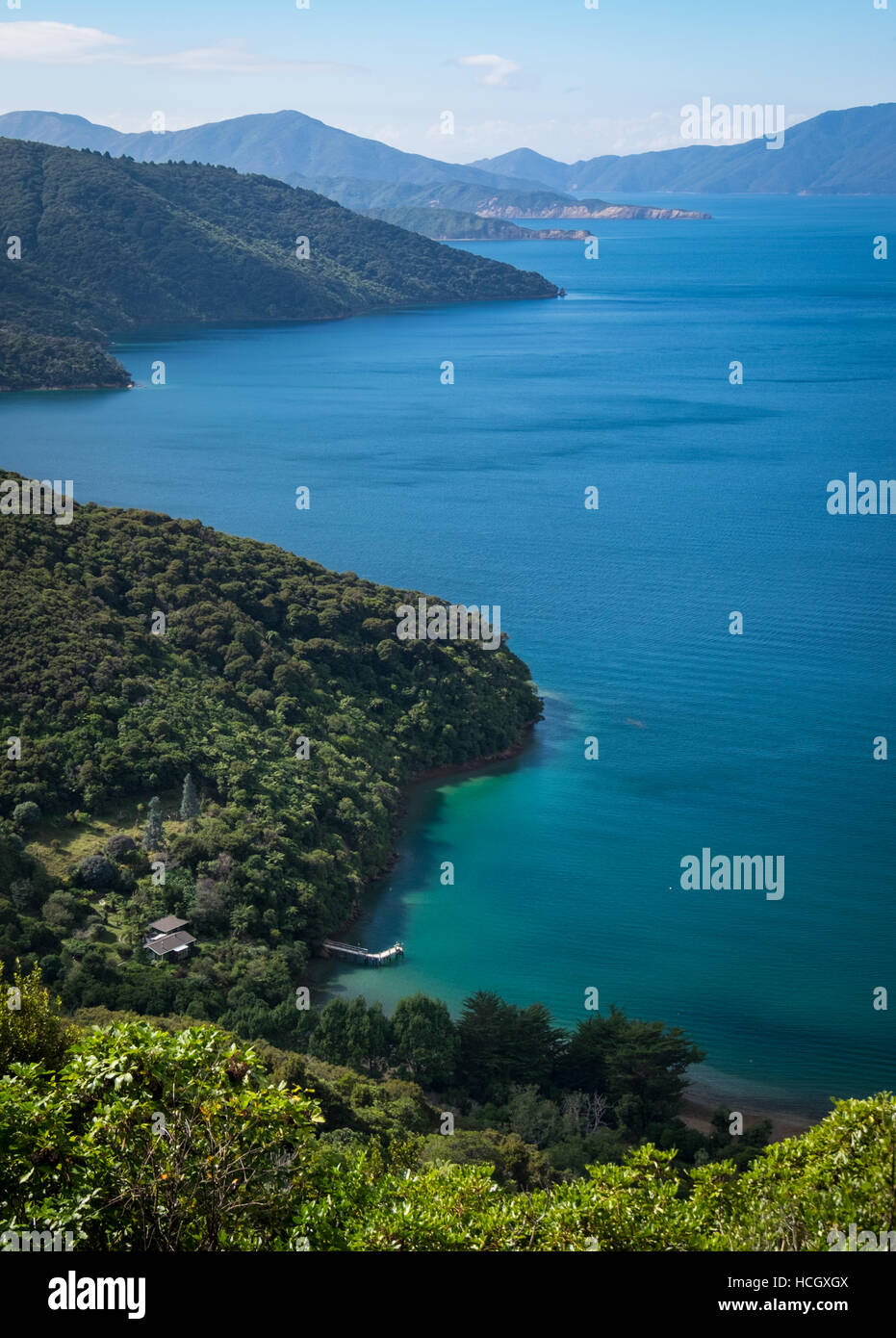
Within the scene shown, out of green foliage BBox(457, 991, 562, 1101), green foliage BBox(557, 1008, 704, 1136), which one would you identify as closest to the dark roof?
green foliage BBox(457, 991, 562, 1101)

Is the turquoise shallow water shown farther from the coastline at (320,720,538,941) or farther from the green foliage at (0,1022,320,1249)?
the green foliage at (0,1022,320,1249)

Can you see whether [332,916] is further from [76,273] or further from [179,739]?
[76,273]

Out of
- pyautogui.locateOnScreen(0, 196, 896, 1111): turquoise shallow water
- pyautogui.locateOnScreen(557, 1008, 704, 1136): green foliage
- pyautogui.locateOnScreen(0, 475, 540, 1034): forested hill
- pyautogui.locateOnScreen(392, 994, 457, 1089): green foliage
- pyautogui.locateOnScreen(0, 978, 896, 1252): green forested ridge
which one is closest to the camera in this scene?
pyautogui.locateOnScreen(0, 978, 896, 1252): green forested ridge

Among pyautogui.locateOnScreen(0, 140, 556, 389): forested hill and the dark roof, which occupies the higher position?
pyautogui.locateOnScreen(0, 140, 556, 389): forested hill

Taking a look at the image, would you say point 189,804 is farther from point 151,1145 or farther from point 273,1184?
point 151,1145

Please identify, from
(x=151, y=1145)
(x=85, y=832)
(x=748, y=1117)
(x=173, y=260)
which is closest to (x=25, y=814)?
(x=85, y=832)

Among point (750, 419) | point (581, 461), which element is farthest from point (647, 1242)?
point (750, 419)
